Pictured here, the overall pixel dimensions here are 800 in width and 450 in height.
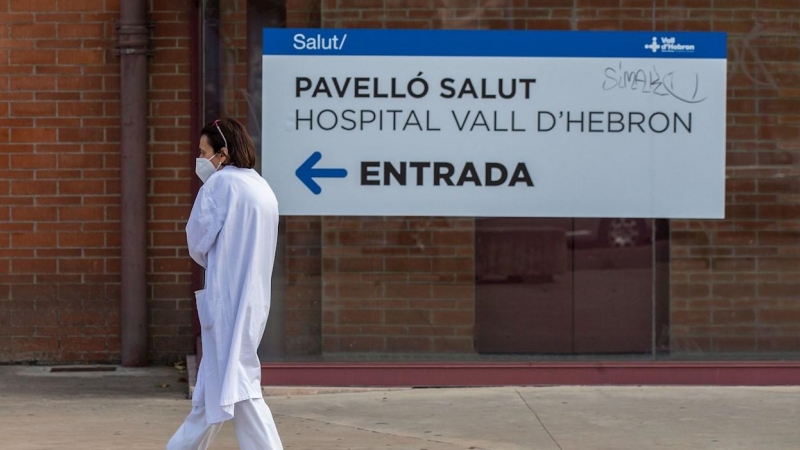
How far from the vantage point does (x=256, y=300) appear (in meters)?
5.80

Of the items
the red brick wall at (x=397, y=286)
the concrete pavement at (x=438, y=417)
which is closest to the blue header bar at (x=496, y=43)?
the red brick wall at (x=397, y=286)

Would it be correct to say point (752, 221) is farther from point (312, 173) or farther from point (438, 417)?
point (312, 173)

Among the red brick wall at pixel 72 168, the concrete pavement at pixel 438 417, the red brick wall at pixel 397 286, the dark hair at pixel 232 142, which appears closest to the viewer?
the dark hair at pixel 232 142

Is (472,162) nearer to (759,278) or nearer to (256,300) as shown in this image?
(759,278)

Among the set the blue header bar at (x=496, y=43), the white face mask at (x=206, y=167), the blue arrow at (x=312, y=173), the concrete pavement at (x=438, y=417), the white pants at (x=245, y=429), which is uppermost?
the blue header bar at (x=496, y=43)

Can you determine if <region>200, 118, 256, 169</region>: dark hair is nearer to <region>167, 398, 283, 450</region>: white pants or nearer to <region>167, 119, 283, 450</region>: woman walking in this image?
<region>167, 119, 283, 450</region>: woman walking

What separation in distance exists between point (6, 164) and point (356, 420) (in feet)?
12.4

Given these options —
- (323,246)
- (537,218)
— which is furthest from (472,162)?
(323,246)

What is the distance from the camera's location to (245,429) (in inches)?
227

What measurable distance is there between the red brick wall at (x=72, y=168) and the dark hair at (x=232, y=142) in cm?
428

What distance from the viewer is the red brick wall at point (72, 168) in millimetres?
10086

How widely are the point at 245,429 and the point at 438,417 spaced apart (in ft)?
8.00

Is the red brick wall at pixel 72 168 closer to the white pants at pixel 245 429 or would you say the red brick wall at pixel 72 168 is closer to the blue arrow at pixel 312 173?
the blue arrow at pixel 312 173

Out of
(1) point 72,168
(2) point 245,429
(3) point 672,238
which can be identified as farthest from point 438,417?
(1) point 72,168
